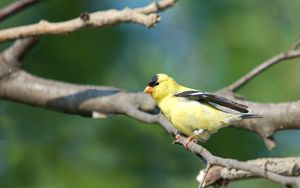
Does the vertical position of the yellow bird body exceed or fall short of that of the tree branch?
it falls short

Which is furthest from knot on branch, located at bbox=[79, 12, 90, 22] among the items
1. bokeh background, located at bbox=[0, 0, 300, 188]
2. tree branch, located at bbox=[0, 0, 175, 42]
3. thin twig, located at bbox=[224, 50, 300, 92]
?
bokeh background, located at bbox=[0, 0, 300, 188]

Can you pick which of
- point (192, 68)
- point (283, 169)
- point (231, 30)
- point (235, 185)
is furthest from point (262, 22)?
point (283, 169)

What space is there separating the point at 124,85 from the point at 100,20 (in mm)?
2211

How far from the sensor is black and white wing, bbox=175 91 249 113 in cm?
273

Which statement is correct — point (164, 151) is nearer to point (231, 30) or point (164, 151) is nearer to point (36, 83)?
point (231, 30)

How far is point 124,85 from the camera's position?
501 centimetres

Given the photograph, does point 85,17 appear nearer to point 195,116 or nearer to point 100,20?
point 100,20

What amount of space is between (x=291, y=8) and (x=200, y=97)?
226cm

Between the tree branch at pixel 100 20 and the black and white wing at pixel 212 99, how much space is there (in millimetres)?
376

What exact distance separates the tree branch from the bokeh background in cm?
131

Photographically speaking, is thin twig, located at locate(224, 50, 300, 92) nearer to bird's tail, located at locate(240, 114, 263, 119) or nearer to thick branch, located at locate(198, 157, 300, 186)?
bird's tail, located at locate(240, 114, 263, 119)

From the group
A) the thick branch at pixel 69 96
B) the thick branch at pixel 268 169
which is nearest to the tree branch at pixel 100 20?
the thick branch at pixel 69 96

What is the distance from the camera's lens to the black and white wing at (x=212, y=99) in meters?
2.73

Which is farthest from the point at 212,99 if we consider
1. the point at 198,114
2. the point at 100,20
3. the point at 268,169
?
the point at 100,20
